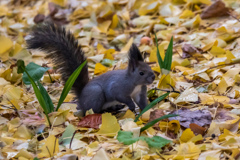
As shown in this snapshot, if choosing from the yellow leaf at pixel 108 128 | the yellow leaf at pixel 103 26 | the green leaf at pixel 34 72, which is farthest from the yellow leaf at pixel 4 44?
the yellow leaf at pixel 108 128

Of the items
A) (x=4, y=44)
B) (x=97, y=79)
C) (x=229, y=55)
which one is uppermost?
(x=4, y=44)

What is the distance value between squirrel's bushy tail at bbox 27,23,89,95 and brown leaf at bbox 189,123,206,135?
0.80 metres

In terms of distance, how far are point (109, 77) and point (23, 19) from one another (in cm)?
236

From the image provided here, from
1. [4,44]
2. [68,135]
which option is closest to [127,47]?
[4,44]

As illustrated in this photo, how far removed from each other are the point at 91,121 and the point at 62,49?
0.53 meters

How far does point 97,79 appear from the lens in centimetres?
235

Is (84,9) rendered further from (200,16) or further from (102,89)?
(102,89)

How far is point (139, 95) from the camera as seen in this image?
7.64 feet

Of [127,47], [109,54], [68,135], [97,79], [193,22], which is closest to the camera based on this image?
[68,135]

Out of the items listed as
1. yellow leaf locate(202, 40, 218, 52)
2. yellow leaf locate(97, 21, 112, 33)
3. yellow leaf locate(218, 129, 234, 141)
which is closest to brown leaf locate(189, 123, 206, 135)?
yellow leaf locate(218, 129, 234, 141)

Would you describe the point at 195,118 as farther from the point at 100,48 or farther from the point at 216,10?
the point at 216,10

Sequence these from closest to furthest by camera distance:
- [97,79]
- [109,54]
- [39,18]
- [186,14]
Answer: [97,79]
[109,54]
[186,14]
[39,18]

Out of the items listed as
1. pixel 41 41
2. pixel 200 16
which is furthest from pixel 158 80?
pixel 200 16

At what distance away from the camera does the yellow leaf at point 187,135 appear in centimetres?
180
